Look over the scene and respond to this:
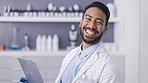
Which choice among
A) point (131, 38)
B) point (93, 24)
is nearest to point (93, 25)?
point (93, 24)

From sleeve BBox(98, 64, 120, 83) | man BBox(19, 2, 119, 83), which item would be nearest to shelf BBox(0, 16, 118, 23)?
man BBox(19, 2, 119, 83)

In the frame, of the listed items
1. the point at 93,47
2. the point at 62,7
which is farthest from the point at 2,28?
the point at 93,47

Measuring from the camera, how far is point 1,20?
3.46 meters

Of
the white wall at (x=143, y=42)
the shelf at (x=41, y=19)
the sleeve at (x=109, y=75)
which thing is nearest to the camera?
the sleeve at (x=109, y=75)

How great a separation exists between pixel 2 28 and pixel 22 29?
0.27 m

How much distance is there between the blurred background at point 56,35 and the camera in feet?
10.5

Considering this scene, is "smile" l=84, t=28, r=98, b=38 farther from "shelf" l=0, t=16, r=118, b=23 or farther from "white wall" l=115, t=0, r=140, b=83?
"shelf" l=0, t=16, r=118, b=23

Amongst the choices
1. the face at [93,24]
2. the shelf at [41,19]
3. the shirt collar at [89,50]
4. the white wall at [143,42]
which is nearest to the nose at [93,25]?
the face at [93,24]

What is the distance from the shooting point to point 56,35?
143 inches

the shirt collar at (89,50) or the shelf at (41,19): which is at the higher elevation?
the shelf at (41,19)

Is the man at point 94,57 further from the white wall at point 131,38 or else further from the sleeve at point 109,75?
the white wall at point 131,38

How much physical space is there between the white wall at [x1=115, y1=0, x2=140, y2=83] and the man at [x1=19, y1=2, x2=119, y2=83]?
182 cm

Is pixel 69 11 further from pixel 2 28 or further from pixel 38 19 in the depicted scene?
pixel 2 28

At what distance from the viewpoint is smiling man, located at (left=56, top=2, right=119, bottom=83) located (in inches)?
53.1
